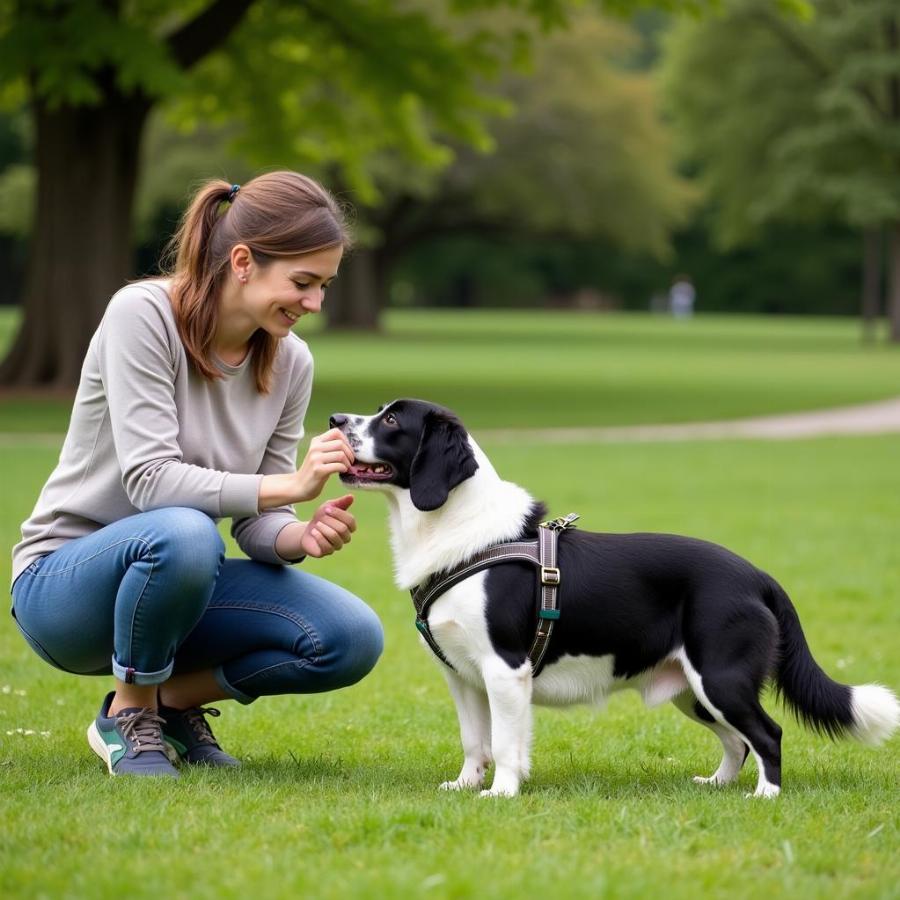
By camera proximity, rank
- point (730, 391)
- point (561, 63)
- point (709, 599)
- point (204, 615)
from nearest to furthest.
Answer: point (709, 599) → point (204, 615) → point (730, 391) → point (561, 63)

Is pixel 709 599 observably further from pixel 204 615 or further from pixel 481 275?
pixel 481 275

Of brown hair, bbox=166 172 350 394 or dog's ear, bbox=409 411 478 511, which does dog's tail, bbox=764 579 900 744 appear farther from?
brown hair, bbox=166 172 350 394

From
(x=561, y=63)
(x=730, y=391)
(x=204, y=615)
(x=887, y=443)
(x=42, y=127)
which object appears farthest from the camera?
(x=561, y=63)

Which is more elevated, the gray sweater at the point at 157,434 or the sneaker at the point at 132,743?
the gray sweater at the point at 157,434

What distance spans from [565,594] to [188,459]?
1348 mm

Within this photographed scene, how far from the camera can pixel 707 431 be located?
19547mm

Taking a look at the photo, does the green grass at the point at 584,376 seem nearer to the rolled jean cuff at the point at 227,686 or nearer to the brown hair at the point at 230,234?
the rolled jean cuff at the point at 227,686

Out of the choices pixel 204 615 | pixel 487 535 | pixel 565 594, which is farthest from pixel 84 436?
pixel 565 594

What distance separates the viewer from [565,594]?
15.2 ft

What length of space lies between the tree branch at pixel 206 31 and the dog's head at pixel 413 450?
17775 millimetres

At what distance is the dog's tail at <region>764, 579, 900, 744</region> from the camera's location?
4.70m

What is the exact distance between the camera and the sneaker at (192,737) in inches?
201

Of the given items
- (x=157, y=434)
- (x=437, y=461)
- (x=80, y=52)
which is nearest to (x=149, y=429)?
(x=157, y=434)

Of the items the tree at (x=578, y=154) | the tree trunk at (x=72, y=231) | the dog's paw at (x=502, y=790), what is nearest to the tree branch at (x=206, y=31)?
the tree trunk at (x=72, y=231)
